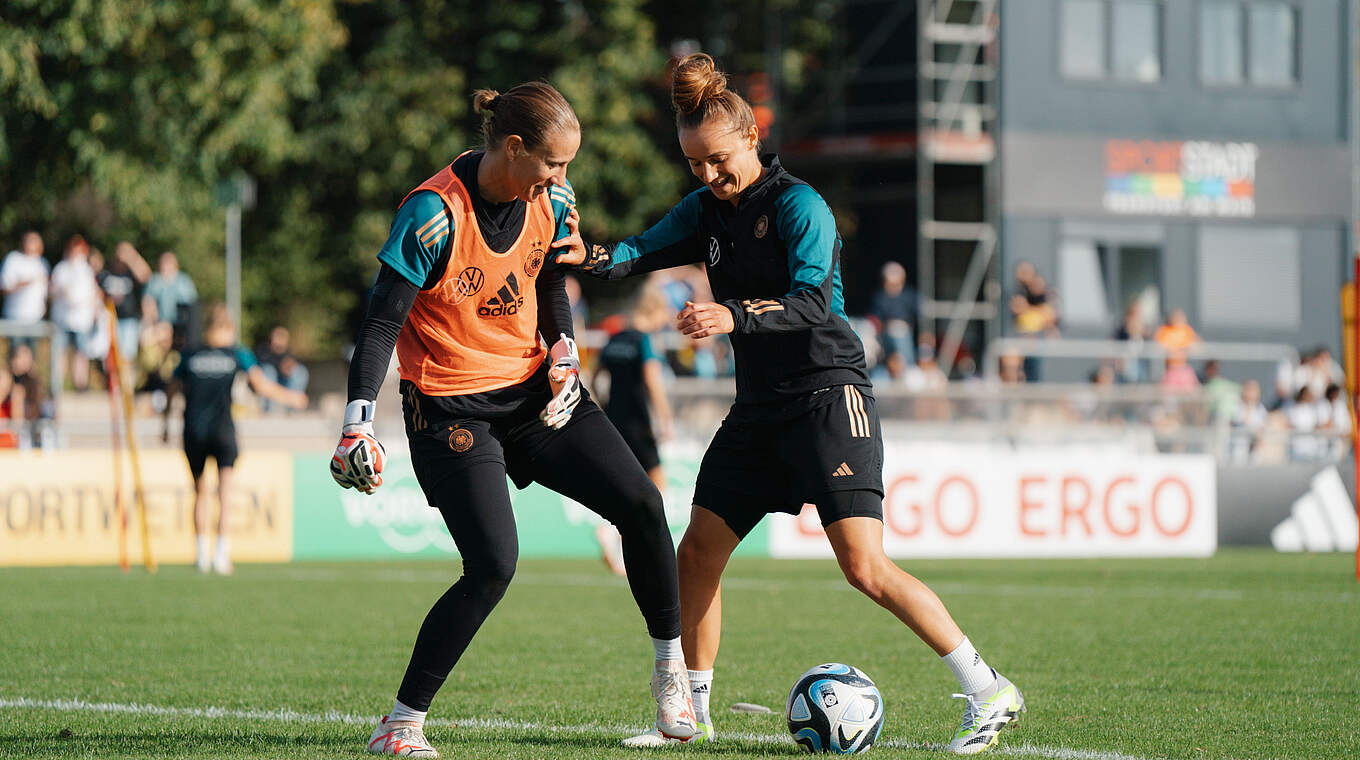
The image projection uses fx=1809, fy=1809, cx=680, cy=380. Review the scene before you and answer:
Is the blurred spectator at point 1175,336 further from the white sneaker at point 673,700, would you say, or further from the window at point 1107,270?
the white sneaker at point 673,700

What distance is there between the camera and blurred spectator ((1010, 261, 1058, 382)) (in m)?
24.2

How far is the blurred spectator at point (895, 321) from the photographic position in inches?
858

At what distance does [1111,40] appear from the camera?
1105 inches

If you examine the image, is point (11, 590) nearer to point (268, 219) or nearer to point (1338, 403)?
point (1338, 403)

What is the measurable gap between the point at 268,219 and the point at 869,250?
410 inches

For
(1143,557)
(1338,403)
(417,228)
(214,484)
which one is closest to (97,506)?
(214,484)

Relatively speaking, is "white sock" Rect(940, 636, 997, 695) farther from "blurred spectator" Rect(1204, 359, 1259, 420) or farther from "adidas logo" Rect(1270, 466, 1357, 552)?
"blurred spectator" Rect(1204, 359, 1259, 420)

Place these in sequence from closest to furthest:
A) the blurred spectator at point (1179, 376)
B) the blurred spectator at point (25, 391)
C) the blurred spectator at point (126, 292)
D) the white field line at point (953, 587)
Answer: the white field line at point (953, 587) → the blurred spectator at point (25, 391) → the blurred spectator at point (126, 292) → the blurred spectator at point (1179, 376)

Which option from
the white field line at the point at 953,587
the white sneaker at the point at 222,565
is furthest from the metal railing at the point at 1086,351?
the white sneaker at the point at 222,565

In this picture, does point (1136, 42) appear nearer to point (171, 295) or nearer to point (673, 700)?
point (171, 295)

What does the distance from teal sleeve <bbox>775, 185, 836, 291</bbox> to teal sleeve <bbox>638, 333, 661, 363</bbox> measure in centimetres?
850

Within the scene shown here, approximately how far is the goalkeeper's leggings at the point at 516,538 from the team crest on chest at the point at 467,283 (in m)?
0.56

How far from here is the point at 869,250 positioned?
28.9 metres

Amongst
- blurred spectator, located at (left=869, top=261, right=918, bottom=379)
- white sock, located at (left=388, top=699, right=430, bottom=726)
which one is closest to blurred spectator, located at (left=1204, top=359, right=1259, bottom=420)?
blurred spectator, located at (left=869, top=261, right=918, bottom=379)
